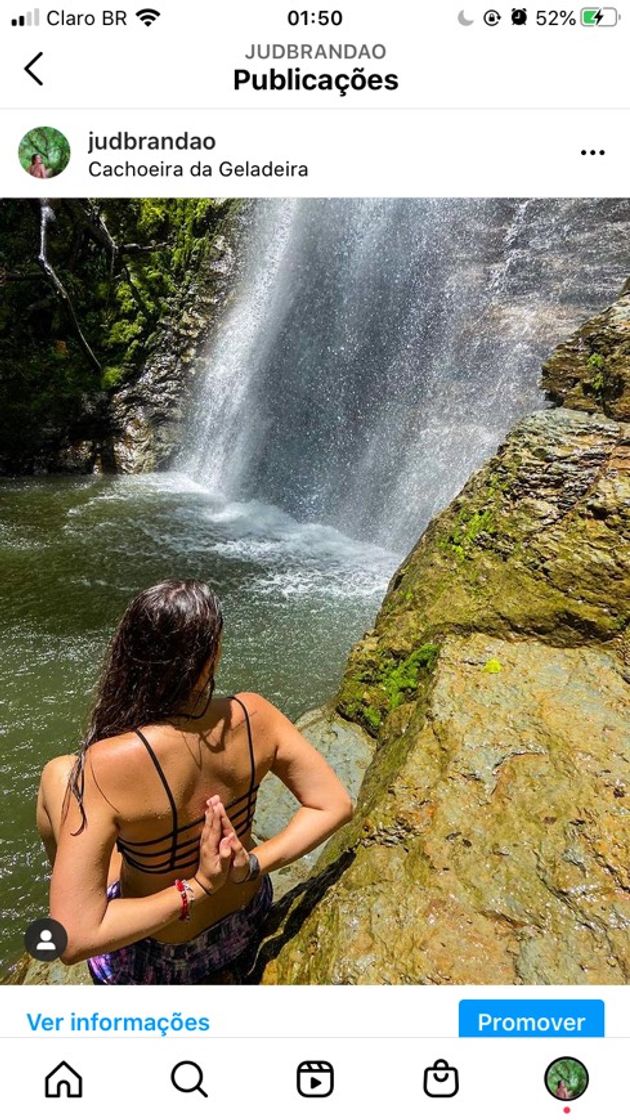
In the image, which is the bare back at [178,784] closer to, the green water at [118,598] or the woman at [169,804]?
the woman at [169,804]

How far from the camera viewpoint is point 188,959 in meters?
1.67

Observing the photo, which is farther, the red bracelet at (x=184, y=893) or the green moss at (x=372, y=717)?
the green moss at (x=372, y=717)

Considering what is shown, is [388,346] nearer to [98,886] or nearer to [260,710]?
[260,710]

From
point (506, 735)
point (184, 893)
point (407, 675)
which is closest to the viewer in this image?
point (184, 893)

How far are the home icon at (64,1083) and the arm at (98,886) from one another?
0.87 feet

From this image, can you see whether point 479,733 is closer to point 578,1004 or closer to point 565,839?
point 565,839

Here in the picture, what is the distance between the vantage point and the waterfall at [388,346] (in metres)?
10.1
